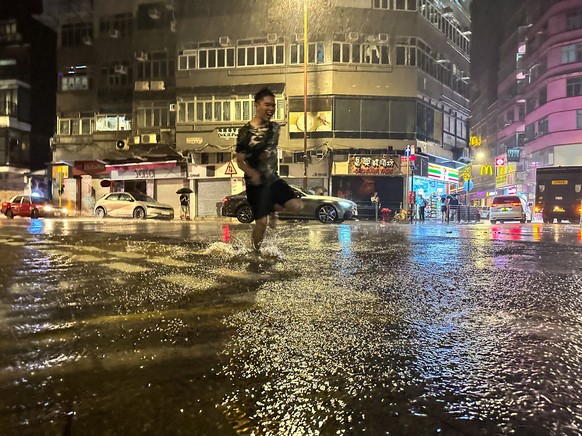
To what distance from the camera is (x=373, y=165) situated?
30.2 m

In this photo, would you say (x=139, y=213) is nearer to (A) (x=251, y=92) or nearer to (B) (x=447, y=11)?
(A) (x=251, y=92)

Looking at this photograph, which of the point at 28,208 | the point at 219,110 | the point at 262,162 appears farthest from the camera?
the point at 219,110

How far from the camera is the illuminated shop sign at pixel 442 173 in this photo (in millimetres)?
33188

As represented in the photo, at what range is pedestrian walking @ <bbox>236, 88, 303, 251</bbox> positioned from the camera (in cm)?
516

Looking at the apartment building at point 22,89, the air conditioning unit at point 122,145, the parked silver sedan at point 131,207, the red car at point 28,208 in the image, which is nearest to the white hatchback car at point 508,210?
the parked silver sedan at point 131,207

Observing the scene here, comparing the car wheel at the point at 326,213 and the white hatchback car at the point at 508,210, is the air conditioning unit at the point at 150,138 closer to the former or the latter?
the car wheel at the point at 326,213

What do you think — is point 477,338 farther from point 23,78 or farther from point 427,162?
point 23,78

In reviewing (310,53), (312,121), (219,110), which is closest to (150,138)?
(219,110)

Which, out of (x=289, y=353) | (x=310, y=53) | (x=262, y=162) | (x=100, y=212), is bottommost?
(x=289, y=353)

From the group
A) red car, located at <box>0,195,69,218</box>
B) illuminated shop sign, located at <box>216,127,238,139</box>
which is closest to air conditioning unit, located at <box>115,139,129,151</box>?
red car, located at <box>0,195,69,218</box>

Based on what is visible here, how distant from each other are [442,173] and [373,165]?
26.0ft

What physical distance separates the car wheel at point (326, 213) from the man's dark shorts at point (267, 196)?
1170cm

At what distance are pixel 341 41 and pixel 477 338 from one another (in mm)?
31320

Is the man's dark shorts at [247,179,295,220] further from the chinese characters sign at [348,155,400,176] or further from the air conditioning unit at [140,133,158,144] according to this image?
the air conditioning unit at [140,133,158,144]
